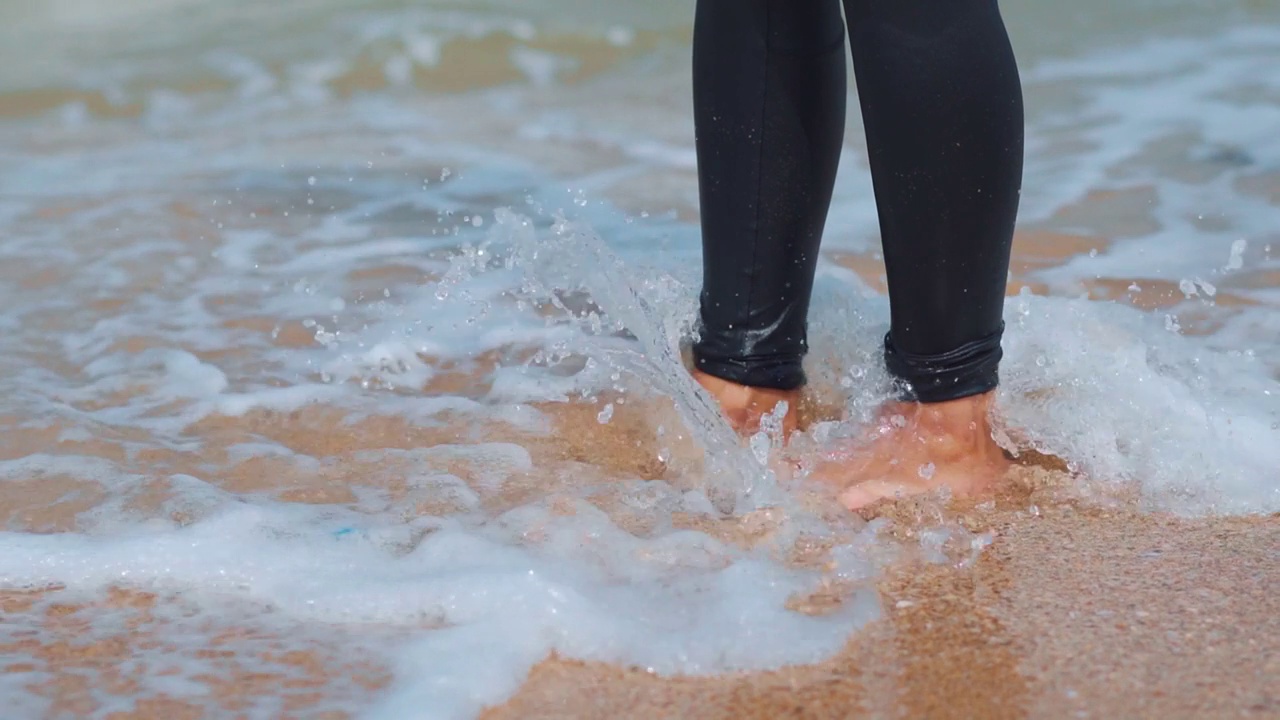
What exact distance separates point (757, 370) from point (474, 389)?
0.55 meters

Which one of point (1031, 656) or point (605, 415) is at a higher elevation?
point (1031, 656)

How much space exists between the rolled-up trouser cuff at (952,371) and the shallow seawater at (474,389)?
0.39ft

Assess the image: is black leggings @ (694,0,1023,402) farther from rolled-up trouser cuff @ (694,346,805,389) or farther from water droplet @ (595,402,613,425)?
water droplet @ (595,402,613,425)

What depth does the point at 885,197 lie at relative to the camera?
1.46 metres

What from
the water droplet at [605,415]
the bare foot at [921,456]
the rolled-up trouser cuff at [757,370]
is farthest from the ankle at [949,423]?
the water droplet at [605,415]

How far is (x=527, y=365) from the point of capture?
2.12 meters

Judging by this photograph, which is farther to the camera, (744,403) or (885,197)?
(744,403)

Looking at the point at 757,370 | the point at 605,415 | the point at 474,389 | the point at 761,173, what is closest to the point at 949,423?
the point at 757,370

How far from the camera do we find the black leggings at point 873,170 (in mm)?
1391

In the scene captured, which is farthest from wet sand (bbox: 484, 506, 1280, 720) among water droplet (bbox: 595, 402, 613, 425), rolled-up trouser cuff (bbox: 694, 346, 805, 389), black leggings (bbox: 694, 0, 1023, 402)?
water droplet (bbox: 595, 402, 613, 425)

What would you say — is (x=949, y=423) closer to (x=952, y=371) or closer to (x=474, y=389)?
(x=952, y=371)

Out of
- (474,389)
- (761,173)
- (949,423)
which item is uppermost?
(761,173)

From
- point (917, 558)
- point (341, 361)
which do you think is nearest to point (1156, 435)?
point (917, 558)

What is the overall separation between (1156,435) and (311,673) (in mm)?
1110
